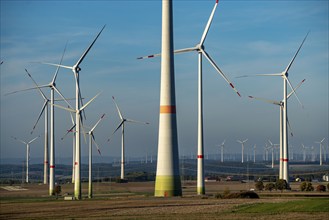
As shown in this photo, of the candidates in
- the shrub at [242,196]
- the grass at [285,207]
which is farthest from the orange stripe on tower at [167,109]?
the shrub at [242,196]

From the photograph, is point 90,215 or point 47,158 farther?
point 47,158

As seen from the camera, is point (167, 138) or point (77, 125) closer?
point (167, 138)

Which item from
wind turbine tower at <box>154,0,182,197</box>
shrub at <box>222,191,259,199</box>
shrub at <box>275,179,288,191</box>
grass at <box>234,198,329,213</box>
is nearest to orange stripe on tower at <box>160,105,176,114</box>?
wind turbine tower at <box>154,0,182,197</box>

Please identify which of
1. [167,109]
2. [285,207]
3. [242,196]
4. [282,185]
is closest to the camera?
[285,207]

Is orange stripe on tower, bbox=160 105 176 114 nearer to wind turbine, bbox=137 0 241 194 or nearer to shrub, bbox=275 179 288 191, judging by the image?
wind turbine, bbox=137 0 241 194

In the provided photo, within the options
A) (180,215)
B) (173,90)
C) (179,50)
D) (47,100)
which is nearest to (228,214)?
(180,215)

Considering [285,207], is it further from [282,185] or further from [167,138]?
[282,185]

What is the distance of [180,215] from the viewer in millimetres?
57156

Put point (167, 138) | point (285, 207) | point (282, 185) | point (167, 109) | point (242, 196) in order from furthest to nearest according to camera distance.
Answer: point (282, 185)
point (242, 196)
point (167, 109)
point (167, 138)
point (285, 207)

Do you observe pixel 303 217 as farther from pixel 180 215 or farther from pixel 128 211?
pixel 128 211

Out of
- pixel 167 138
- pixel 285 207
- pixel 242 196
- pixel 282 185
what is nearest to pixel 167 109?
pixel 167 138

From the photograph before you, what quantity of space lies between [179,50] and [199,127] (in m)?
13.8

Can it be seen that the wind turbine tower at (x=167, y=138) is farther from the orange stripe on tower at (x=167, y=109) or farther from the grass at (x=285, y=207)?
the grass at (x=285, y=207)

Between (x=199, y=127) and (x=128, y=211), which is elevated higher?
(x=199, y=127)
